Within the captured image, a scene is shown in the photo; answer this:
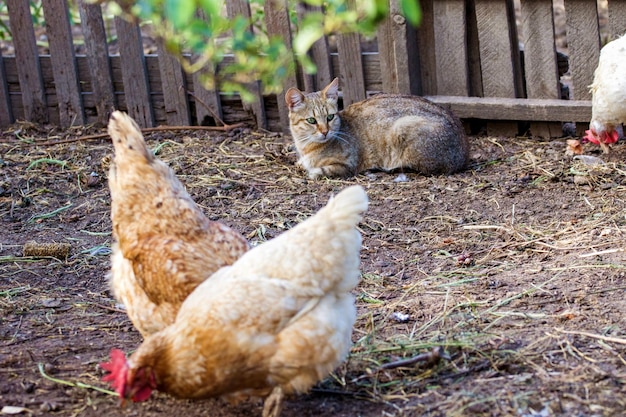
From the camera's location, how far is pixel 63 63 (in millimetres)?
8438

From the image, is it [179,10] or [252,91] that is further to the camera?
[252,91]

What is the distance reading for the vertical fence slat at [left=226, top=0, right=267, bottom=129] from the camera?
25.8 feet

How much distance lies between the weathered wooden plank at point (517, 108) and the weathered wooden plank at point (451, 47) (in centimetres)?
12

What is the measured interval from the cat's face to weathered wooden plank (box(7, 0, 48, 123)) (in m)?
2.91

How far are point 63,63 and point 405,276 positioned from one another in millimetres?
4817

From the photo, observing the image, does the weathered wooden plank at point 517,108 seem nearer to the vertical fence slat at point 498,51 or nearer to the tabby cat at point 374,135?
the vertical fence slat at point 498,51

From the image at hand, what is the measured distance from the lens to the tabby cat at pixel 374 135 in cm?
709

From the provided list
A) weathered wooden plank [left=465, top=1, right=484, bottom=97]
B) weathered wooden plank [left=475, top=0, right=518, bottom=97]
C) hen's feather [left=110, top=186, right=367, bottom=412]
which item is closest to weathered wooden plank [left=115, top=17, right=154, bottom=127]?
weathered wooden plank [left=465, top=1, right=484, bottom=97]

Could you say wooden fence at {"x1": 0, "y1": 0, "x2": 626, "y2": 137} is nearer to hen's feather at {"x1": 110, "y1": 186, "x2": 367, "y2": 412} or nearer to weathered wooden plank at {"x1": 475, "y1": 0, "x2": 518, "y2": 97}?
weathered wooden plank at {"x1": 475, "y1": 0, "x2": 518, "y2": 97}

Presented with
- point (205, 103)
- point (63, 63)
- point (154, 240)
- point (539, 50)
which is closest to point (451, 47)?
point (539, 50)

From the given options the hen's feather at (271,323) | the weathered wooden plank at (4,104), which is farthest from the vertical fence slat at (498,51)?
the weathered wooden plank at (4,104)

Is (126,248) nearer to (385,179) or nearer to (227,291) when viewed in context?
(227,291)

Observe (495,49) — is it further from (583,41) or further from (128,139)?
(128,139)

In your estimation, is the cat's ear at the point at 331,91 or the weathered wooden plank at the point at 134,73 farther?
the weathered wooden plank at the point at 134,73
